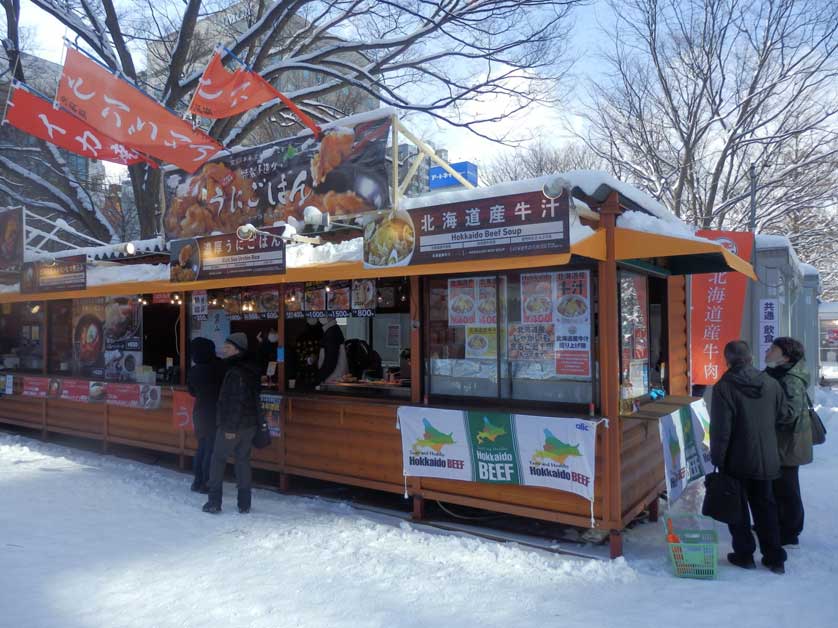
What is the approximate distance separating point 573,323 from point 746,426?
4.90 ft

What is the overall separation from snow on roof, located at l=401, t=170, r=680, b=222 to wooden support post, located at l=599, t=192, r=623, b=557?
16cm

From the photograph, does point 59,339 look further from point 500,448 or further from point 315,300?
point 500,448

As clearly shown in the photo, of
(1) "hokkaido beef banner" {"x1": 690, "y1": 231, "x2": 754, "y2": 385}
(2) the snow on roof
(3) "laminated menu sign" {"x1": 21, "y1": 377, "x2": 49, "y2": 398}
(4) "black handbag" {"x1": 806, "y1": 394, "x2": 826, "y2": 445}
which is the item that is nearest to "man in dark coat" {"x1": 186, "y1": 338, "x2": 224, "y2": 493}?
(2) the snow on roof

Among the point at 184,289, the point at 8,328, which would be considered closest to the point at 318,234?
the point at 184,289

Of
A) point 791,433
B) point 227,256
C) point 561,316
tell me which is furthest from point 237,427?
point 791,433

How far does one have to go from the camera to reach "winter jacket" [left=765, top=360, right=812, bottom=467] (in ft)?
15.2

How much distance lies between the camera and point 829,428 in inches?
403

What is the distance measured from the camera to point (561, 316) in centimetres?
520

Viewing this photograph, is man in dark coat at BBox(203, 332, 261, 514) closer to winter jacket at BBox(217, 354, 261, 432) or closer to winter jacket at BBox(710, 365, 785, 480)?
winter jacket at BBox(217, 354, 261, 432)

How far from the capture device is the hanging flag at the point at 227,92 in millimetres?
6547

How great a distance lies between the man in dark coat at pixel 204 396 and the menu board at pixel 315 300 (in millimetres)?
1129

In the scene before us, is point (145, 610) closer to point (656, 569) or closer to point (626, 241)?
point (656, 569)

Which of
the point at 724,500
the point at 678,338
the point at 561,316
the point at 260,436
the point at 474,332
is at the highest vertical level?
the point at 561,316

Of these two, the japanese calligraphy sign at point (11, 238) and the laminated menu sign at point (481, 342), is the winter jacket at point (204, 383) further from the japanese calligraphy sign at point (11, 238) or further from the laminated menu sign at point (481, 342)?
the japanese calligraphy sign at point (11, 238)
